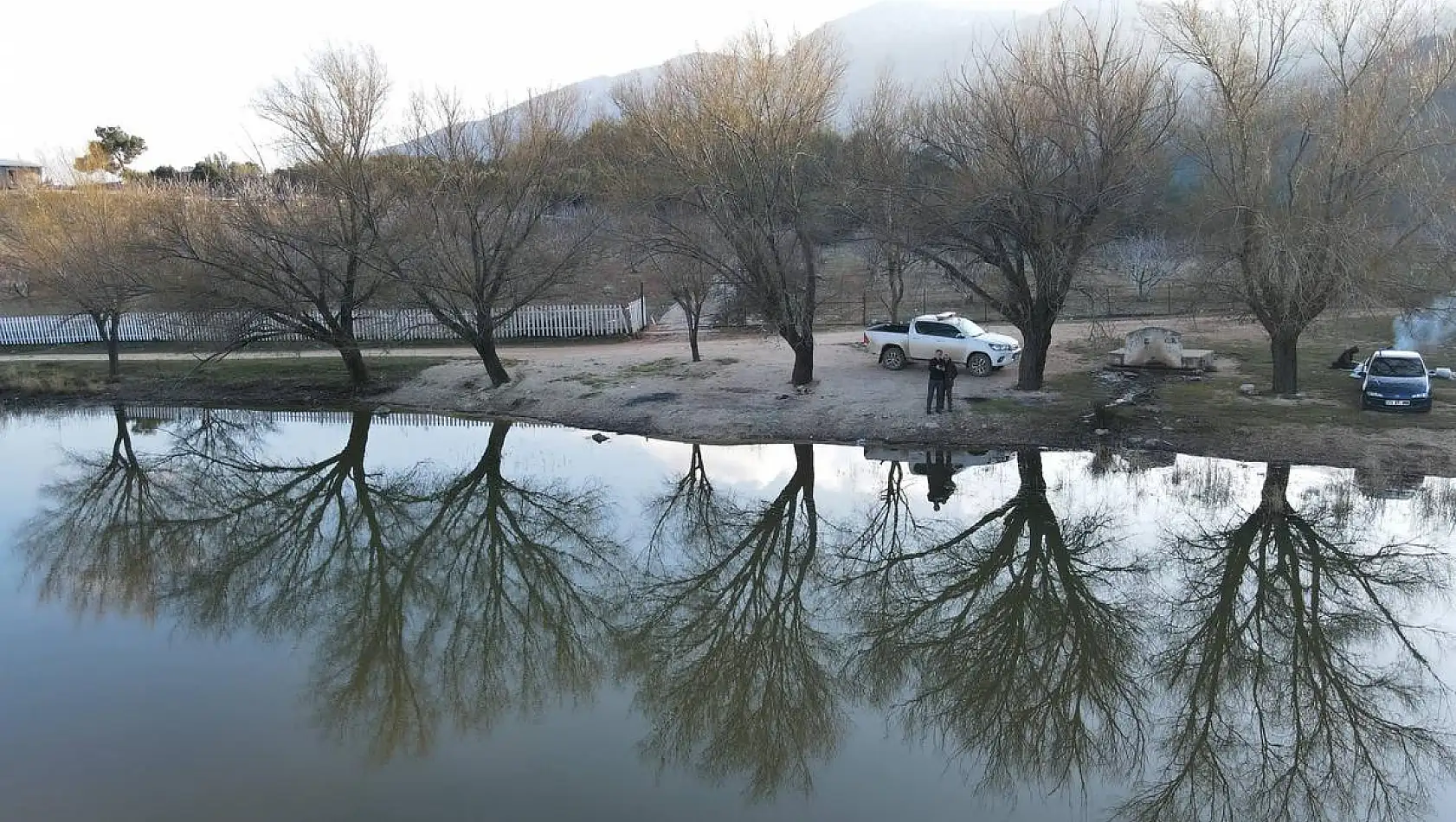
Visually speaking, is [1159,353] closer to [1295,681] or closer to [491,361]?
[1295,681]

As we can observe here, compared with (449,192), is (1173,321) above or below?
below

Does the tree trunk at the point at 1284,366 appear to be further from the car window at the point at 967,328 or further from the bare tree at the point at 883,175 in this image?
the bare tree at the point at 883,175

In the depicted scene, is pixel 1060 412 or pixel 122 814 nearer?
pixel 122 814

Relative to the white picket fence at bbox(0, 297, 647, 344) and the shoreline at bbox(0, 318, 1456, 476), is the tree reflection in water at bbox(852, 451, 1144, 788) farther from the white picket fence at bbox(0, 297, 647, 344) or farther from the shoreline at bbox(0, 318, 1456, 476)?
the white picket fence at bbox(0, 297, 647, 344)

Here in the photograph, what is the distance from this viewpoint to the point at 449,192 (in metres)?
27.0

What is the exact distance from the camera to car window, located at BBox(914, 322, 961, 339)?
26.0 metres

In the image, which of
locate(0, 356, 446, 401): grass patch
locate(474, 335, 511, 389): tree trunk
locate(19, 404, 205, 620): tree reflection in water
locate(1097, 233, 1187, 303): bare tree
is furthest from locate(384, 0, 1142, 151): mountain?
locate(19, 404, 205, 620): tree reflection in water

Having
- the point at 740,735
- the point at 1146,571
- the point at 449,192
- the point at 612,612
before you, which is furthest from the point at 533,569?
the point at 449,192

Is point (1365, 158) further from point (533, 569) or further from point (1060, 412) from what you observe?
point (533, 569)

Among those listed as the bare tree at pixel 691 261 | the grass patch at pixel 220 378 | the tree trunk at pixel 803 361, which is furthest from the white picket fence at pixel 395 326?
the tree trunk at pixel 803 361

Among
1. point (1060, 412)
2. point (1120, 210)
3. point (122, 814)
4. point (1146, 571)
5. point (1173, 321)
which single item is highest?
point (1120, 210)

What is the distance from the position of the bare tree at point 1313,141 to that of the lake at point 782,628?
443 cm

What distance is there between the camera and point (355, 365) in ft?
99.1

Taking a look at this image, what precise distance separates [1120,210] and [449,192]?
711 inches
